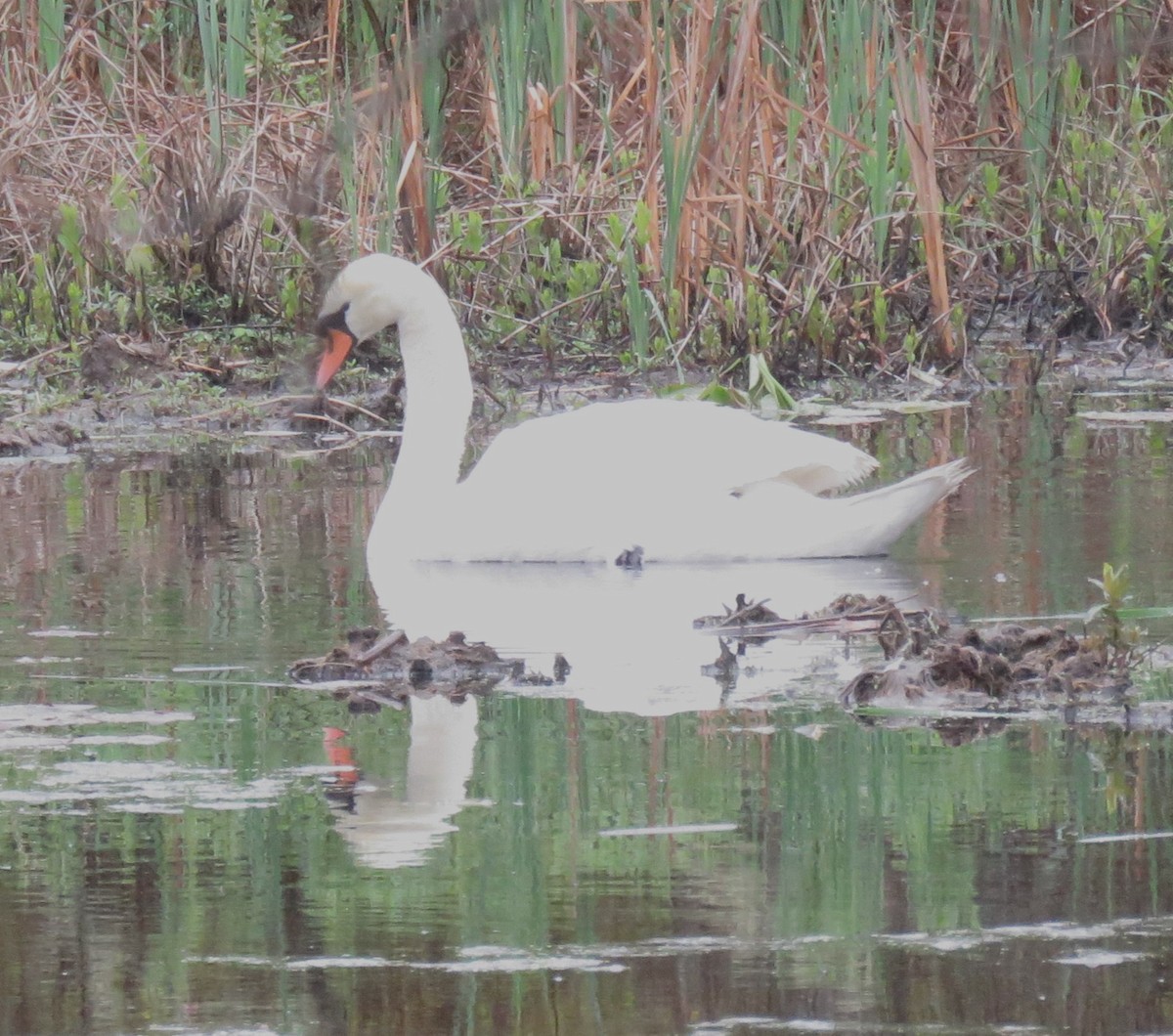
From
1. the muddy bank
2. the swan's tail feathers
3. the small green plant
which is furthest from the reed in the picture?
the small green plant

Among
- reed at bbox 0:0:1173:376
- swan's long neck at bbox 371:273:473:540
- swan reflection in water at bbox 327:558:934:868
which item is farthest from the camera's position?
reed at bbox 0:0:1173:376

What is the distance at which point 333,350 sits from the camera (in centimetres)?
855

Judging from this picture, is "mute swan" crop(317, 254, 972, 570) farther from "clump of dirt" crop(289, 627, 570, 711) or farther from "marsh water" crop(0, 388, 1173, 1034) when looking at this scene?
"clump of dirt" crop(289, 627, 570, 711)

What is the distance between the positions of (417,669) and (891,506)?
2.15 metres

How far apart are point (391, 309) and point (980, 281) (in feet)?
15.7

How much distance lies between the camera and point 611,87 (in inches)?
461

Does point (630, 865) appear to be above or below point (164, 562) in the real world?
below

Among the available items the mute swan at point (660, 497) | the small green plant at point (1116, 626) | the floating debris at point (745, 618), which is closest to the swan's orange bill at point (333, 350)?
the mute swan at point (660, 497)

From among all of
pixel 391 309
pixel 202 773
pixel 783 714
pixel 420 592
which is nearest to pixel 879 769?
pixel 783 714

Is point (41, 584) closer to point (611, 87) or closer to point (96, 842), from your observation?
point (96, 842)

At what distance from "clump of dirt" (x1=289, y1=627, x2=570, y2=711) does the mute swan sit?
5.88ft

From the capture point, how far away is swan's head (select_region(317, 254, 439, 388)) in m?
8.34

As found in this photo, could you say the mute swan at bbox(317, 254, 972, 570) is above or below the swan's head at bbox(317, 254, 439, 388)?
below

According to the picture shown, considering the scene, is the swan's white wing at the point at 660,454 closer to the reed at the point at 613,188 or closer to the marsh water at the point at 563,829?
the marsh water at the point at 563,829
